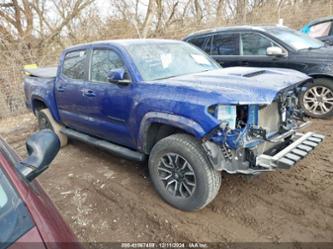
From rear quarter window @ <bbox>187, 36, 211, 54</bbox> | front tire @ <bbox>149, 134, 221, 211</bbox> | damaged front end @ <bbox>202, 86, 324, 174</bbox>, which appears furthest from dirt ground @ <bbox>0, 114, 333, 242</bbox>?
rear quarter window @ <bbox>187, 36, 211, 54</bbox>

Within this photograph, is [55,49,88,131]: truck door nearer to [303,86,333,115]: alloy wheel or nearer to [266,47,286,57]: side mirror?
[266,47,286,57]: side mirror

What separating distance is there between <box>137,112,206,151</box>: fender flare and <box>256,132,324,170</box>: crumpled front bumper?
649mm

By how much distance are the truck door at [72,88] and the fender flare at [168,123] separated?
1346 mm

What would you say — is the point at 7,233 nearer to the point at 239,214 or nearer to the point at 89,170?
the point at 239,214

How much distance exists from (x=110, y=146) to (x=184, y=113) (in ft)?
5.14

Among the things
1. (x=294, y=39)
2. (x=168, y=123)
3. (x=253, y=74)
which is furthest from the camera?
(x=294, y=39)

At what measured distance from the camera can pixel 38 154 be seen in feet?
6.22

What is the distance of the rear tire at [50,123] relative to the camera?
5367mm

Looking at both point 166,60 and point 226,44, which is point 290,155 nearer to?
point 166,60

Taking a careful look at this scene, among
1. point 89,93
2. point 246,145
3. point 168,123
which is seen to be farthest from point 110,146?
point 246,145

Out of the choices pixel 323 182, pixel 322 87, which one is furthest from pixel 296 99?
pixel 322 87

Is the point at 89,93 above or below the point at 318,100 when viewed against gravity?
above

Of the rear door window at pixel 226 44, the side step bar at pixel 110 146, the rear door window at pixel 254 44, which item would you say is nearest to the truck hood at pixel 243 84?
the side step bar at pixel 110 146

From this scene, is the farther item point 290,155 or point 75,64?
point 75,64
